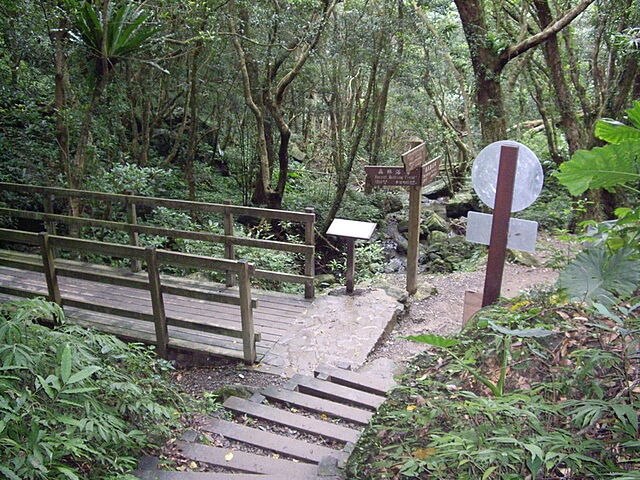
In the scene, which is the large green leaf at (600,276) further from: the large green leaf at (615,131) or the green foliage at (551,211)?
the green foliage at (551,211)

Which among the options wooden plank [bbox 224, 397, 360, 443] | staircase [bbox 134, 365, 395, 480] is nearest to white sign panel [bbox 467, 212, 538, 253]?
staircase [bbox 134, 365, 395, 480]

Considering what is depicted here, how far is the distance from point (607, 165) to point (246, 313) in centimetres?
284

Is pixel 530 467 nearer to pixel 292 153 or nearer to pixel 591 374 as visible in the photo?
pixel 591 374

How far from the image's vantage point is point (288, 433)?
323 cm

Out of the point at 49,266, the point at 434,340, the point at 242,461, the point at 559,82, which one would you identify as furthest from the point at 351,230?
the point at 559,82

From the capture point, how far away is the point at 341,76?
37.5ft

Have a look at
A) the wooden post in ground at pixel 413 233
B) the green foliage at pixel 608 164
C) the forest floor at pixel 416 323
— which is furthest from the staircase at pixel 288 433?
the wooden post in ground at pixel 413 233

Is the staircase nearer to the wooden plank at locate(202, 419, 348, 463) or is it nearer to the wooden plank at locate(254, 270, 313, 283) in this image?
the wooden plank at locate(202, 419, 348, 463)

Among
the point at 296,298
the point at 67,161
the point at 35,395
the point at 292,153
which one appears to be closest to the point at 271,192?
the point at 67,161

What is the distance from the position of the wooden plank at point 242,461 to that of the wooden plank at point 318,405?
2.43ft

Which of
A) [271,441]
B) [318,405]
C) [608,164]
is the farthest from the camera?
[318,405]

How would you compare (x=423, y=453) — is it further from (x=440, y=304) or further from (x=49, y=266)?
(x=440, y=304)

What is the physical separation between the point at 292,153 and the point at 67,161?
991cm

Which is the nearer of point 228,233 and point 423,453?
point 423,453
